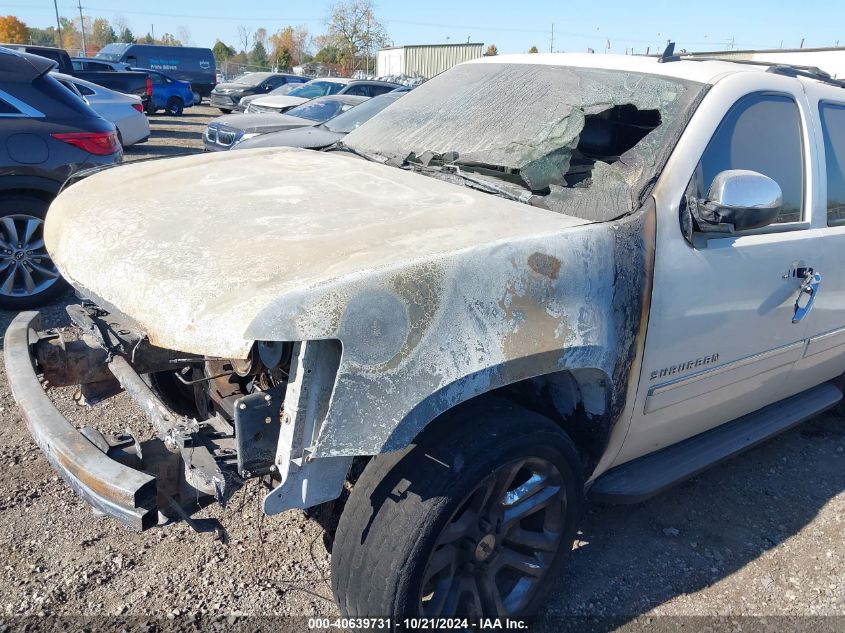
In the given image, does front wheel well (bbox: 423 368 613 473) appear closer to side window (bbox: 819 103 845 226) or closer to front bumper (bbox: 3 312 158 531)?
front bumper (bbox: 3 312 158 531)

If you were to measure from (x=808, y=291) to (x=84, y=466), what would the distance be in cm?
292

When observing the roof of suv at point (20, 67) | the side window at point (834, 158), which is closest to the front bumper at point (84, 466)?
the side window at point (834, 158)

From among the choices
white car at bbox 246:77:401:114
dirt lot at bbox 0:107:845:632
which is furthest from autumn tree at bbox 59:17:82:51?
dirt lot at bbox 0:107:845:632

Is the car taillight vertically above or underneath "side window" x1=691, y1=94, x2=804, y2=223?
underneath

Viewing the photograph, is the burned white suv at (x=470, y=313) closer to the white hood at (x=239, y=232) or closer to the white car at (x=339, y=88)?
the white hood at (x=239, y=232)

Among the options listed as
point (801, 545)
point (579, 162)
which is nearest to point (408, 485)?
point (579, 162)

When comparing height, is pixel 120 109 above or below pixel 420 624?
above

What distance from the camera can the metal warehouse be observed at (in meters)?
35.8

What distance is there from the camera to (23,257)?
5.27 m

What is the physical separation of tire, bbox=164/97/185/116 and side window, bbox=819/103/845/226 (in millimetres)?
23947

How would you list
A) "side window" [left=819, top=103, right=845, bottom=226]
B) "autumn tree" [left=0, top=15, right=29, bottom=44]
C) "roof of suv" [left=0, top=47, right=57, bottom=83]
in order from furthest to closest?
"autumn tree" [left=0, top=15, right=29, bottom=44] < "roof of suv" [left=0, top=47, right=57, bottom=83] < "side window" [left=819, top=103, right=845, bottom=226]

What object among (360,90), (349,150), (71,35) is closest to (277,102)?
(360,90)

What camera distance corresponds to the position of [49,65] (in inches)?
218

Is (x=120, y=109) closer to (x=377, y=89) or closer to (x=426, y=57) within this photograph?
(x=377, y=89)
